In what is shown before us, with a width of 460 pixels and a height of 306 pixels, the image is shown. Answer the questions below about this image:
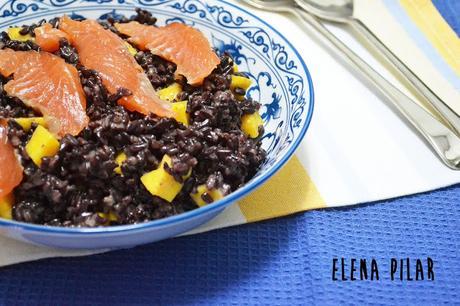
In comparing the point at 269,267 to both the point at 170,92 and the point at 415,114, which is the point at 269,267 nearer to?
the point at 170,92

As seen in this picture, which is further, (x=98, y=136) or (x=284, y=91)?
(x=284, y=91)

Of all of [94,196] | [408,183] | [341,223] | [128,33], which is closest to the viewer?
[94,196]

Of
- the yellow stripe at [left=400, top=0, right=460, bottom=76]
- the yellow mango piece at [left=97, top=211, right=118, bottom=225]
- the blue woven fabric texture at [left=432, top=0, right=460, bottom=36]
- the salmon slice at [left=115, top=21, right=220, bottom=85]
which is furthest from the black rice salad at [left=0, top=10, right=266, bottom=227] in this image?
the blue woven fabric texture at [left=432, top=0, right=460, bottom=36]

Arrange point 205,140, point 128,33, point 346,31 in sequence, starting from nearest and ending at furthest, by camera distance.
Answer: point 205,140 < point 128,33 < point 346,31

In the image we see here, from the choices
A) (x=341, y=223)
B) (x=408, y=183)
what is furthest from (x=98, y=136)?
(x=408, y=183)

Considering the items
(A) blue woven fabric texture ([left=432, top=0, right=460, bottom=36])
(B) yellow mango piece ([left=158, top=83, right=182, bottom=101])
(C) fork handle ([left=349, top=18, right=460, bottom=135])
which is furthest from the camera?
(A) blue woven fabric texture ([left=432, top=0, right=460, bottom=36])

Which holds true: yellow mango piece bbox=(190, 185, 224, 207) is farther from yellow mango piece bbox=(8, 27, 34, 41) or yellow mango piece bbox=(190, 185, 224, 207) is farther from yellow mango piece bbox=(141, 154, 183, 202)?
yellow mango piece bbox=(8, 27, 34, 41)

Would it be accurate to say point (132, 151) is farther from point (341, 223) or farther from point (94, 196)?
point (341, 223)

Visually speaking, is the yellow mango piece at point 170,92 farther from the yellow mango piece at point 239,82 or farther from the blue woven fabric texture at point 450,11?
the blue woven fabric texture at point 450,11
